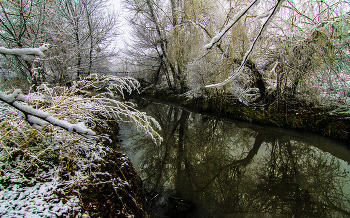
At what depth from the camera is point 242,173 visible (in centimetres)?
335

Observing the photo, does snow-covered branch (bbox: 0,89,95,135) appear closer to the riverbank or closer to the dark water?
the dark water

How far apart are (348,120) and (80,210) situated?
630 cm

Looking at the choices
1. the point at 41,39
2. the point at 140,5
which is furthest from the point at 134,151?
the point at 140,5

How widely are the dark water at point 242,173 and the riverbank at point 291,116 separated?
32cm

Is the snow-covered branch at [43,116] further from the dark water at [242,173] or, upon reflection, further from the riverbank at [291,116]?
the riverbank at [291,116]

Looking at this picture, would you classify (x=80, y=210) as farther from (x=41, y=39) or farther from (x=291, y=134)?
(x=291, y=134)

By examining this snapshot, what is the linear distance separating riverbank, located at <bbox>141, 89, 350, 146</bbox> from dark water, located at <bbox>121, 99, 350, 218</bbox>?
0.32 meters

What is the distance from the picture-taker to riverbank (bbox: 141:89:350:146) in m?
4.71

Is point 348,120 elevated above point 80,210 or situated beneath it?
elevated above

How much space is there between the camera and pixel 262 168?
3549mm

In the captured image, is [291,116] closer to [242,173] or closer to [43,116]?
[242,173]

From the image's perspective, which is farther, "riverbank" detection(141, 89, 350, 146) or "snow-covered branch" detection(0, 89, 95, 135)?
"riverbank" detection(141, 89, 350, 146)

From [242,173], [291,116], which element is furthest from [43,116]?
[291,116]

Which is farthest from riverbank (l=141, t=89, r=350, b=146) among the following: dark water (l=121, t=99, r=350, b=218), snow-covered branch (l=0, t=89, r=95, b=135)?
snow-covered branch (l=0, t=89, r=95, b=135)
